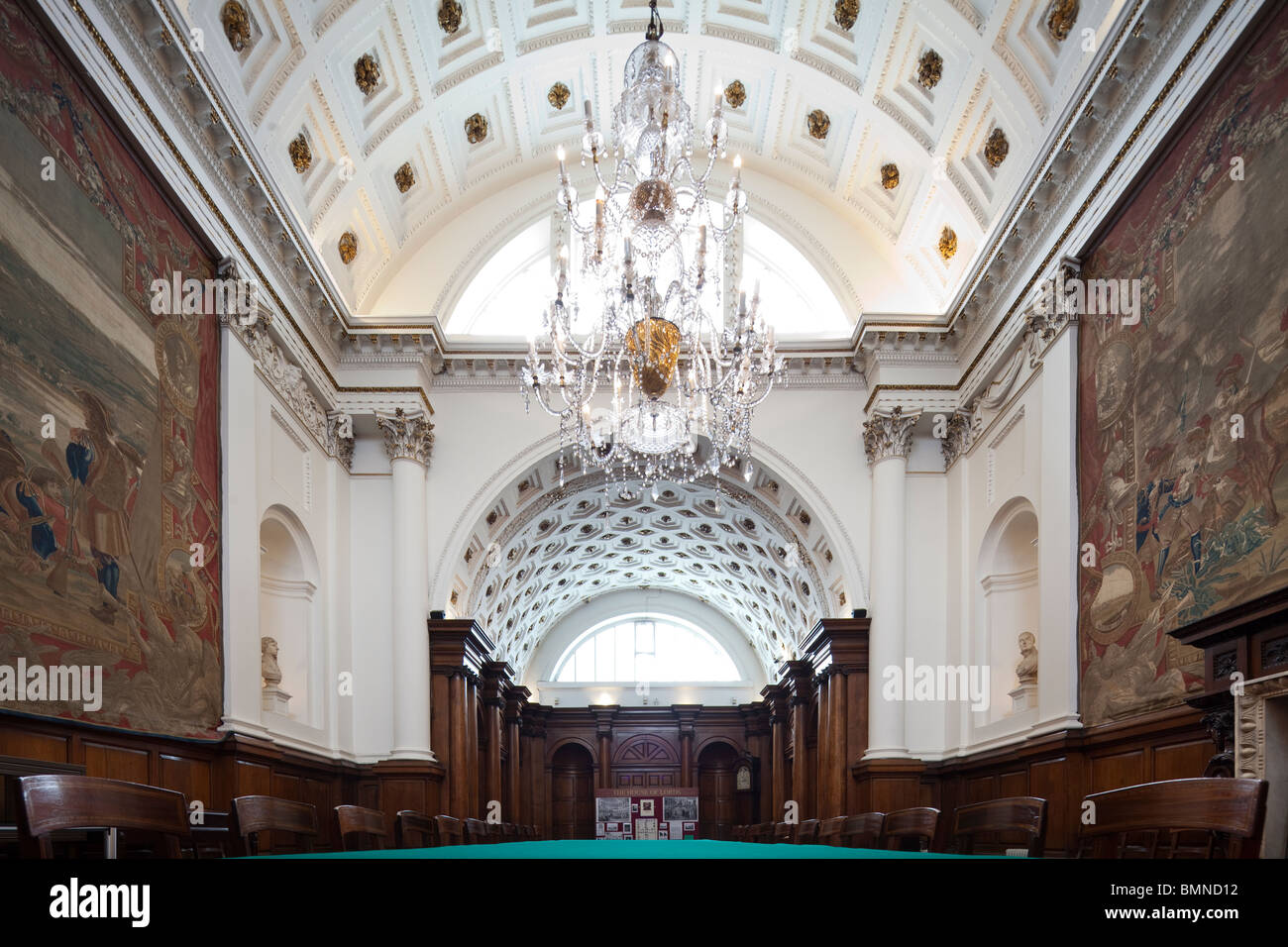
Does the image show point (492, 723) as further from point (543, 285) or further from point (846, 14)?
point (846, 14)

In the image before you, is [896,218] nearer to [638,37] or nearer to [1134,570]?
[638,37]

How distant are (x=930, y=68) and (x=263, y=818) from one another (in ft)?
44.1

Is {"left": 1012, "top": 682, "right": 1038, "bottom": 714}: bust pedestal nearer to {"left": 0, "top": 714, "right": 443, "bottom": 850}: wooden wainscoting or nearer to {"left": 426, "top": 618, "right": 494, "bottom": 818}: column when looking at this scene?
{"left": 426, "top": 618, "right": 494, "bottom": 818}: column

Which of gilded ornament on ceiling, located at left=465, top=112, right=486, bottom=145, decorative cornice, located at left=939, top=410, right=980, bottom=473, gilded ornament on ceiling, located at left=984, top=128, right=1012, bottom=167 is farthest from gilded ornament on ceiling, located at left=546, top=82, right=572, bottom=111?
decorative cornice, located at left=939, top=410, right=980, bottom=473

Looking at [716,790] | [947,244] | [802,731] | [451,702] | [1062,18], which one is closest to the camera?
[1062,18]

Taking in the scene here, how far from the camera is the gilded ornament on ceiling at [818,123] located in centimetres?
A: 1756

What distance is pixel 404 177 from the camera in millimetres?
17391

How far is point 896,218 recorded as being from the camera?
18.0 m

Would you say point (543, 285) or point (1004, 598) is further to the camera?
point (543, 285)

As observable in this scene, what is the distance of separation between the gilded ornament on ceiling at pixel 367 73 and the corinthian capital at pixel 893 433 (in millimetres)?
9148

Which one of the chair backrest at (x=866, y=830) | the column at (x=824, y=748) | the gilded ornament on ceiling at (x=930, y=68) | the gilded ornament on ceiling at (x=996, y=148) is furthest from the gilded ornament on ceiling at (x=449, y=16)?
the chair backrest at (x=866, y=830)

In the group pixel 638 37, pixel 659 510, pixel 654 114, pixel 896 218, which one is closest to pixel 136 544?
pixel 654 114

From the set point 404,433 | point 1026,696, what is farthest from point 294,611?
point 1026,696
